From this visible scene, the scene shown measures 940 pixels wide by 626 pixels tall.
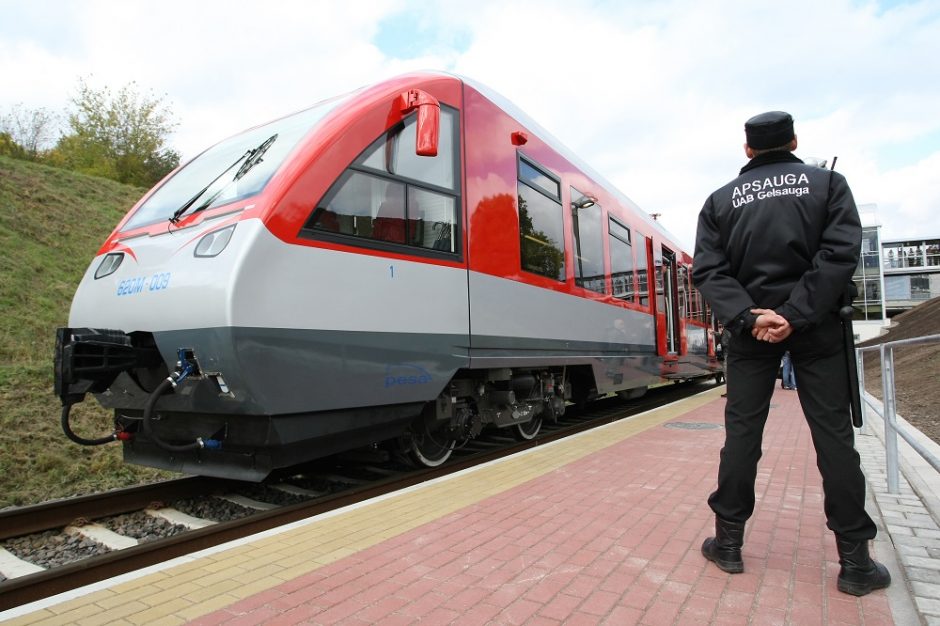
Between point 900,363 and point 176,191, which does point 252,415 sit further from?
point 900,363

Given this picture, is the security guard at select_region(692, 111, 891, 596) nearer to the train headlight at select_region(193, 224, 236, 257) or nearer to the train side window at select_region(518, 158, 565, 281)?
the train headlight at select_region(193, 224, 236, 257)

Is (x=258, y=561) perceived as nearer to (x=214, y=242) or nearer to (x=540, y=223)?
(x=214, y=242)

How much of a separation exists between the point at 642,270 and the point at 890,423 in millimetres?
5678

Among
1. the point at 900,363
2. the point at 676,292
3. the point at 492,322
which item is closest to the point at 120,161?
the point at 676,292

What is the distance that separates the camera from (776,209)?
8.80 ft

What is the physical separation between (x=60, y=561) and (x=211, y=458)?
981 mm

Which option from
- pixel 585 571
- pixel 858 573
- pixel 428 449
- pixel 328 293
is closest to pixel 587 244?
pixel 428 449

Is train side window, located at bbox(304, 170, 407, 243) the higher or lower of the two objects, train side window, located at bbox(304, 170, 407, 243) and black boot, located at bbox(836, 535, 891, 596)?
the higher

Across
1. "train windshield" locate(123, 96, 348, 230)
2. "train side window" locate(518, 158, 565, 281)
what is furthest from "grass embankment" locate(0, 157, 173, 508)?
"train side window" locate(518, 158, 565, 281)

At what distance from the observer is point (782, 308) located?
2557 mm

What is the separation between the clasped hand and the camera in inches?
99.6

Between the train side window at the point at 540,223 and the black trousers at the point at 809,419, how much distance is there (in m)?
3.08

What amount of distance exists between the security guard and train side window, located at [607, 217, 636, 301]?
17.3 feet

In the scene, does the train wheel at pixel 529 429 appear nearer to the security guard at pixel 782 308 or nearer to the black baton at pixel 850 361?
the security guard at pixel 782 308
